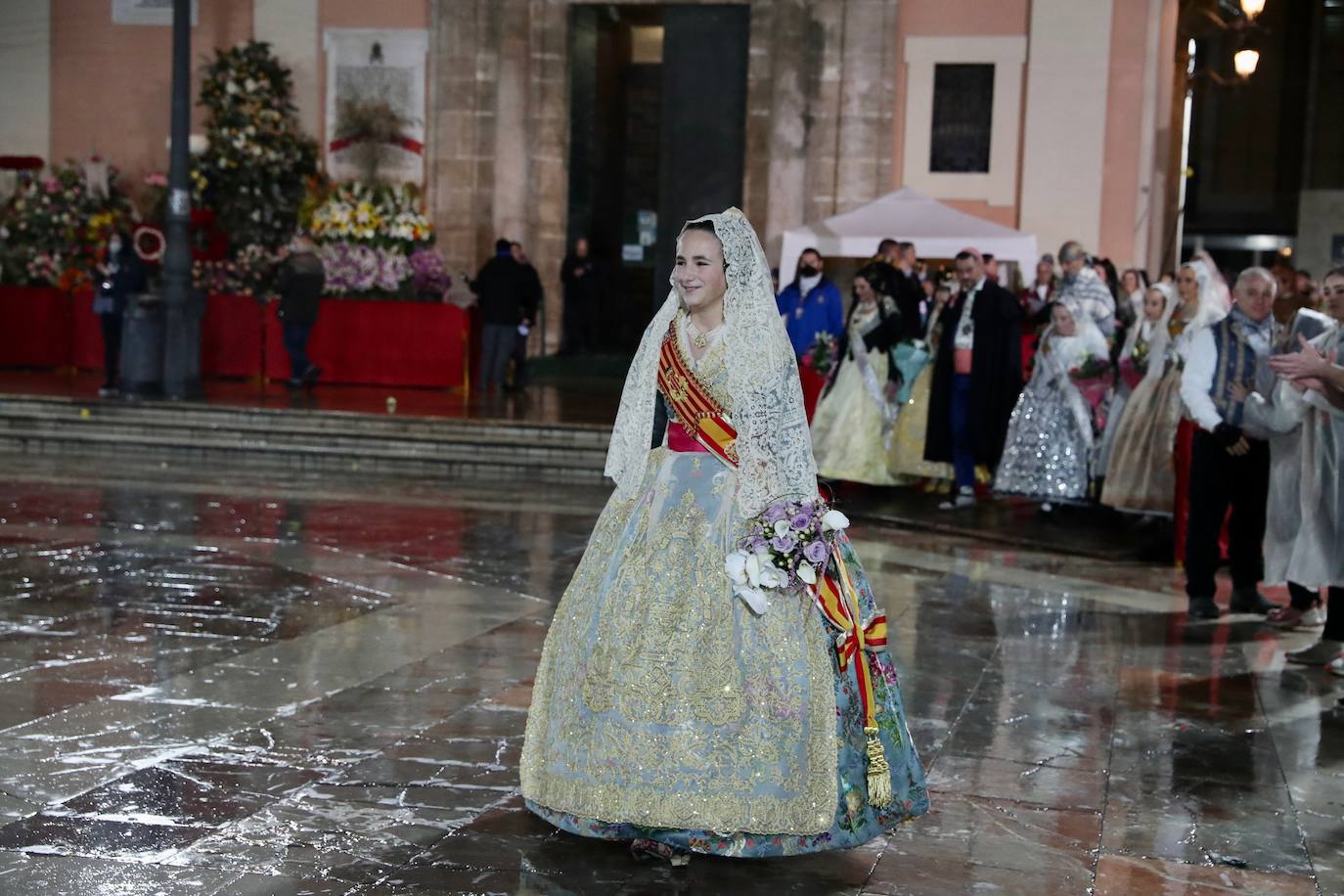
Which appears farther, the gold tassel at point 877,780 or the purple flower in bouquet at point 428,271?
the purple flower in bouquet at point 428,271

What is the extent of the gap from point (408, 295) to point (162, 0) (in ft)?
19.6

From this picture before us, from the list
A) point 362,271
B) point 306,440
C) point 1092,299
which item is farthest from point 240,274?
point 1092,299

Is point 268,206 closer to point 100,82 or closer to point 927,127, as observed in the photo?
point 100,82

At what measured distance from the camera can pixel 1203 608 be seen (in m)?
8.52

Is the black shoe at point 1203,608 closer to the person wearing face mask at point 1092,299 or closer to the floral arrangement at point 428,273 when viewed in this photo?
the person wearing face mask at point 1092,299

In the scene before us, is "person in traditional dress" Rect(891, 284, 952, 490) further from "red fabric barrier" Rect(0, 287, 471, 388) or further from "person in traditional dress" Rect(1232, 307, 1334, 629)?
"red fabric barrier" Rect(0, 287, 471, 388)

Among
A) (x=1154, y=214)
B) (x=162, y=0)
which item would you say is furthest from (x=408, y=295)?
(x=1154, y=214)

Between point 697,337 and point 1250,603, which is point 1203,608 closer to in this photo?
point 1250,603

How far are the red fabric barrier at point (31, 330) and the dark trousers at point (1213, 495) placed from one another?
14.0 m

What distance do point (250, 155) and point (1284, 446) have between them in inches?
556

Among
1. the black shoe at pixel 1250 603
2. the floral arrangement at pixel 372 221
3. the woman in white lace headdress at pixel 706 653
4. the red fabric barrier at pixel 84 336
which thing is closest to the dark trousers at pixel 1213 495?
the black shoe at pixel 1250 603

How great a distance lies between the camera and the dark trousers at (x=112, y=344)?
53.2 feet

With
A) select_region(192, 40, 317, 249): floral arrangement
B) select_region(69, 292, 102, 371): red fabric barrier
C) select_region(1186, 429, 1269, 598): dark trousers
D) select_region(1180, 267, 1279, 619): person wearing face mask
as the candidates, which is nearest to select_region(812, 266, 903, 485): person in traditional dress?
select_region(1180, 267, 1279, 619): person wearing face mask

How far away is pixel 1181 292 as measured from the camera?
10.2m
